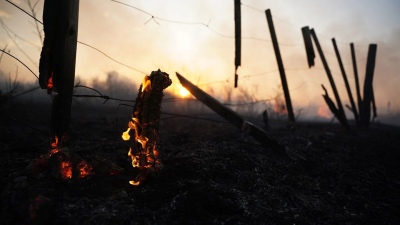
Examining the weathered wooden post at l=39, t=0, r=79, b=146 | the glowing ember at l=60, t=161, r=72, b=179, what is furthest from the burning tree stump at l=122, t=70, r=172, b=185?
the weathered wooden post at l=39, t=0, r=79, b=146

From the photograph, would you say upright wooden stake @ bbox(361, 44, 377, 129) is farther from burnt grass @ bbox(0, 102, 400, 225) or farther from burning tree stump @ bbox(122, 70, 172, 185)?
burning tree stump @ bbox(122, 70, 172, 185)

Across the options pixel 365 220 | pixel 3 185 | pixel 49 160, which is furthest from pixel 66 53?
pixel 365 220

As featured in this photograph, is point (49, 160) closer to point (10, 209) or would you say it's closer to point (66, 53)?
point (10, 209)

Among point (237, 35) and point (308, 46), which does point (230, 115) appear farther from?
point (308, 46)

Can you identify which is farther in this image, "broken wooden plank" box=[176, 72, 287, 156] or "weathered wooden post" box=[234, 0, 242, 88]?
"weathered wooden post" box=[234, 0, 242, 88]

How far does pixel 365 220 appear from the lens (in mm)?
4281

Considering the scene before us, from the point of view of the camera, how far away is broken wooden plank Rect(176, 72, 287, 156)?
6.59 m

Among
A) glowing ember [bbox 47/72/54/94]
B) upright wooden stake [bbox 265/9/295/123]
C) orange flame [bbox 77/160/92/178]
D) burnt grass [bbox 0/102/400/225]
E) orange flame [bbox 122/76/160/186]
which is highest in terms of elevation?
upright wooden stake [bbox 265/9/295/123]

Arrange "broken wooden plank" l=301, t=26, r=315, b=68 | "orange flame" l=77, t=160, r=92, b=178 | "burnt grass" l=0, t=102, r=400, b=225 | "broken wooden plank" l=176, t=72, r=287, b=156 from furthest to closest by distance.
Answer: "broken wooden plank" l=301, t=26, r=315, b=68 < "broken wooden plank" l=176, t=72, r=287, b=156 < "orange flame" l=77, t=160, r=92, b=178 < "burnt grass" l=0, t=102, r=400, b=225

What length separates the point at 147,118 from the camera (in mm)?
3938

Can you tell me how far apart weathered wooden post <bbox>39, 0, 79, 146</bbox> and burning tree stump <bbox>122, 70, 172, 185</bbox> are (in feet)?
3.77

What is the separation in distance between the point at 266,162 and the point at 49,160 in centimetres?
463

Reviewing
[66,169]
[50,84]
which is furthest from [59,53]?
[66,169]

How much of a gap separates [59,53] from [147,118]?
1685 mm
